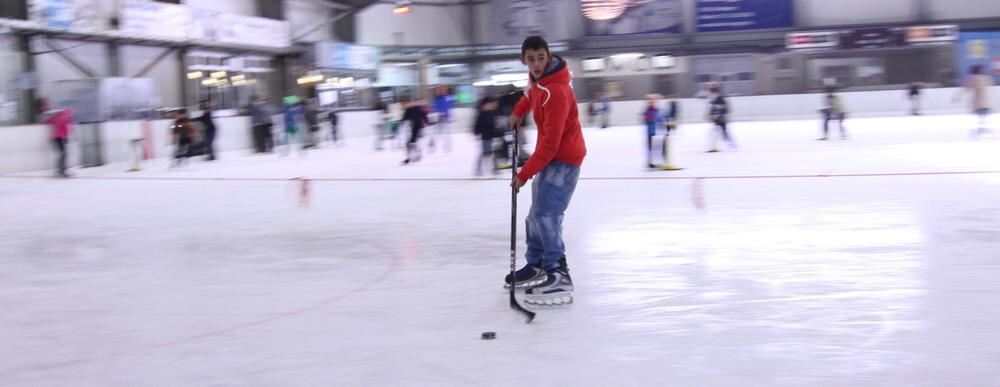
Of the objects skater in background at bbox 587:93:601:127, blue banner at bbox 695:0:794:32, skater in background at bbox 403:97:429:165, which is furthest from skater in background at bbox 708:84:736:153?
blue banner at bbox 695:0:794:32

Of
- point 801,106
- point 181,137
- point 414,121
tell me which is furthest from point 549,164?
point 801,106

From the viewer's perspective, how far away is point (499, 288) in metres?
6.08

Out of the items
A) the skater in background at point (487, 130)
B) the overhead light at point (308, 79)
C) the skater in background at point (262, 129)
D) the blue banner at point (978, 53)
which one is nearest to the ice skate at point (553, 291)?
the skater in background at point (487, 130)

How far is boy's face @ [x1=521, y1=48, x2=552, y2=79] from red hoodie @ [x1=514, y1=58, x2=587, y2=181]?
0.05 m

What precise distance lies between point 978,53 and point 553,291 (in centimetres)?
3740

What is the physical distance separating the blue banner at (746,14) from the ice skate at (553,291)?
3574 cm

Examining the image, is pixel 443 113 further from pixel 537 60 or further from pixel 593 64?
pixel 593 64

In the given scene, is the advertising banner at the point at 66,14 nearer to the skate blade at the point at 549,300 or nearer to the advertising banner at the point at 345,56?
the advertising banner at the point at 345,56

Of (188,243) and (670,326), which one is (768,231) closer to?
(670,326)

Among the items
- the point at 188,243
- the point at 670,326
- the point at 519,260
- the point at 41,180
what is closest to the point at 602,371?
the point at 670,326

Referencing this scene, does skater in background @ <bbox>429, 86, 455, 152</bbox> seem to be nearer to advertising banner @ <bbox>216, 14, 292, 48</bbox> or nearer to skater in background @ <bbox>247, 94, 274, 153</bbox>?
skater in background @ <bbox>247, 94, 274, 153</bbox>

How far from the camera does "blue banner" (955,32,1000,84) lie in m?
37.9

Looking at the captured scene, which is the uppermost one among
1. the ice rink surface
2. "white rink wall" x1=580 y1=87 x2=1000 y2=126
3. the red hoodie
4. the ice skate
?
the red hoodie

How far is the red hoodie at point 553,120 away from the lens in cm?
518
